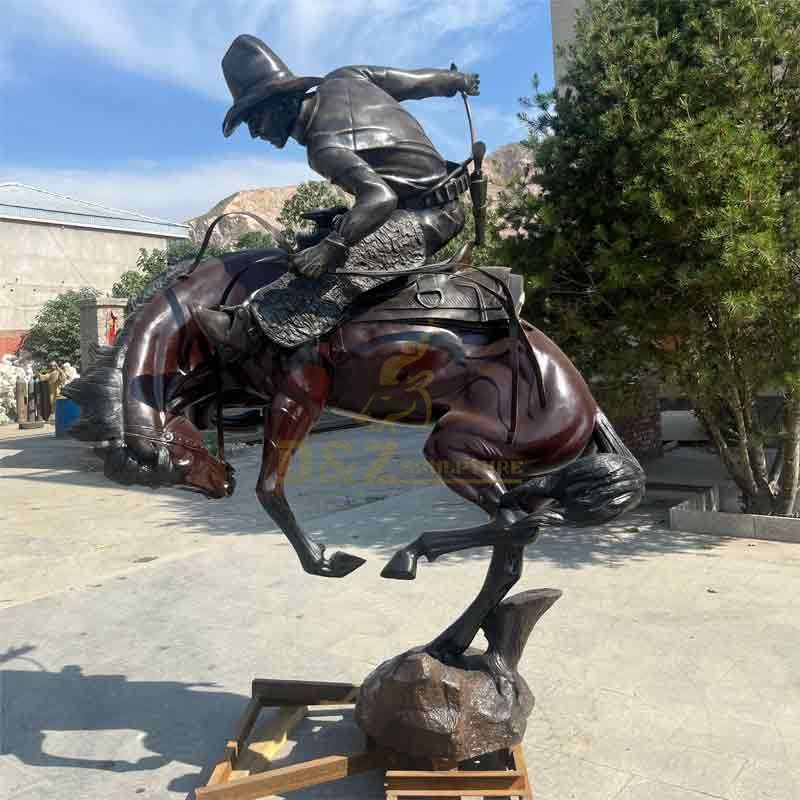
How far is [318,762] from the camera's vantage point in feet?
9.50

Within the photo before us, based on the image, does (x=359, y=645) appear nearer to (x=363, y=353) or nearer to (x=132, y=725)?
(x=132, y=725)

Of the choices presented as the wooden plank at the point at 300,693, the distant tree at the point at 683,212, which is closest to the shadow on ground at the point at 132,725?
the wooden plank at the point at 300,693

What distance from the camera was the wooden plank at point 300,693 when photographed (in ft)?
11.3

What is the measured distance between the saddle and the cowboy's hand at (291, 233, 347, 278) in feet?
0.86

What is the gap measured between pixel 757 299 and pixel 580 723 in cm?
357

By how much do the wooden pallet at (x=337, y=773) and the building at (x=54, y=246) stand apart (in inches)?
1028

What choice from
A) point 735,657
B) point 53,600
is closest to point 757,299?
point 735,657

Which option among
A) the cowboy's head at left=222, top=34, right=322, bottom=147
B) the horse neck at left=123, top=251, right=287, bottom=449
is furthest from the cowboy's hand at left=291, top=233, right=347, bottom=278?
the cowboy's head at left=222, top=34, right=322, bottom=147

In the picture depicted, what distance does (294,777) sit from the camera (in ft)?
9.36

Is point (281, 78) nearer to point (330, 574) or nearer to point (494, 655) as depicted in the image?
point (330, 574)

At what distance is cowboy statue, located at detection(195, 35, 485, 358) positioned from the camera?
2.76 metres

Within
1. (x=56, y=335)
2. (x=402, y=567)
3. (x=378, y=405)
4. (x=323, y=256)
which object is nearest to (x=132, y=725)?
(x=402, y=567)

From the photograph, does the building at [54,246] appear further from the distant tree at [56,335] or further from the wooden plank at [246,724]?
the wooden plank at [246,724]

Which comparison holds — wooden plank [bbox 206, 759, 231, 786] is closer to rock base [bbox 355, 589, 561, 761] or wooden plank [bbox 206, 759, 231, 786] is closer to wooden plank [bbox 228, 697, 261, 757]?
wooden plank [bbox 228, 697, 261, 757]
